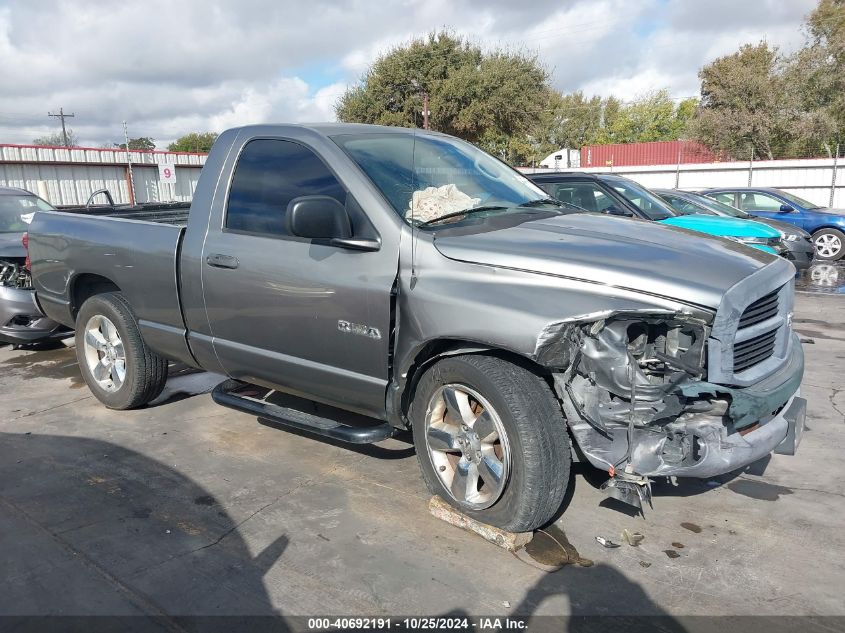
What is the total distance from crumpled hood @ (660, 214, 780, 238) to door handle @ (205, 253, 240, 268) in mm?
6586

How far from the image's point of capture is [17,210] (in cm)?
834

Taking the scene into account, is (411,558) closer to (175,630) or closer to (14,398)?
(175,630)

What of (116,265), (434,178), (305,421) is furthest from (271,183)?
(116,265)

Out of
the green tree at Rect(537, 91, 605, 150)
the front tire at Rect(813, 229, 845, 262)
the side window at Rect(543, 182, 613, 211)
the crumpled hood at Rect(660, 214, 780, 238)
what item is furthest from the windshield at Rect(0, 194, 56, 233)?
the green tree at Rect(537, 91, 605, 150)

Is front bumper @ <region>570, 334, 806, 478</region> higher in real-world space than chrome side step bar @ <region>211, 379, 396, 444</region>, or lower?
higher

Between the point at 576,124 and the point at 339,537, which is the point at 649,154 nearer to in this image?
the point at 576,124

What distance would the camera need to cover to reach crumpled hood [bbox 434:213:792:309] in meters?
2.84

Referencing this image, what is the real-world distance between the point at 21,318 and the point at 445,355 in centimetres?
542

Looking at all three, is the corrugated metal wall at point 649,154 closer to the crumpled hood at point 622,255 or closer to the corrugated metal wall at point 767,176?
the corrugated metal wall at point 767,176

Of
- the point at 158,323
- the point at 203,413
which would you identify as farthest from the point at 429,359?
the point at 203,413

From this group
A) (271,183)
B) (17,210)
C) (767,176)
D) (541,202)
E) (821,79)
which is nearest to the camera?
(271,183)

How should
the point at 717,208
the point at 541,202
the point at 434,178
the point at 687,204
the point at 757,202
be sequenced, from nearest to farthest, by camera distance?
1. the point at 434,178
2. the point at 541,202
3. the point at 687,204
4. the point at 717,208
5. the point at 757,202

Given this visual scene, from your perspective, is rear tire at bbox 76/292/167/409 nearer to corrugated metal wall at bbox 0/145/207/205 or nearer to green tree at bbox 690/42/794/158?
corrugated metal wall at bbox 0/145/207/205

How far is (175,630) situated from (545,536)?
1.73 m
